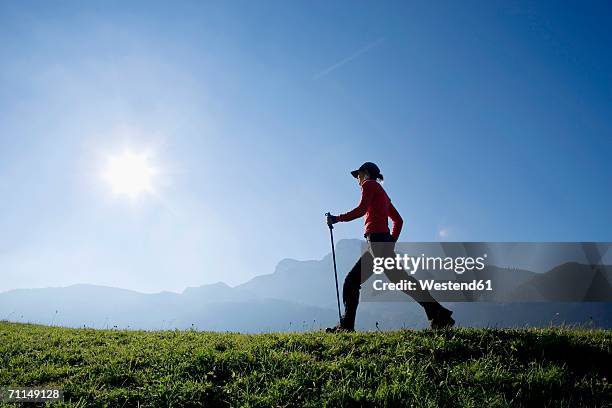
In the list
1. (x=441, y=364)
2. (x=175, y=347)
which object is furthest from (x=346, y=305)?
(x=175, y=347)

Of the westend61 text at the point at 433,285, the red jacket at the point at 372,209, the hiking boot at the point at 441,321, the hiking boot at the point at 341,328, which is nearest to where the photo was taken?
the hiking boot at the point at 441,321

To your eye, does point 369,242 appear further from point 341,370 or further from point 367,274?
point 341,370

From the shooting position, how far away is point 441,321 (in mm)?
8406

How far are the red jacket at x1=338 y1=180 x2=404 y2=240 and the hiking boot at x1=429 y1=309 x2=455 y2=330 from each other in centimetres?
218

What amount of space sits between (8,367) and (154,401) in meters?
4.14

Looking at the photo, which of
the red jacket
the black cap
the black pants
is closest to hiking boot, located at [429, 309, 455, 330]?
the black pants

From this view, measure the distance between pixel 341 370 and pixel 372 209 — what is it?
4.17 meters

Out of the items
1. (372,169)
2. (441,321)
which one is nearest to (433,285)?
(441,321)

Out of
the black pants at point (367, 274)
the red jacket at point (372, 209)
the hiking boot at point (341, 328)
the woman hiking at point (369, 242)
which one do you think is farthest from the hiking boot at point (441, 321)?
the red jacket at point (372, 209)

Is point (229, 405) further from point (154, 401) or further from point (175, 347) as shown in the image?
point (175, 347)

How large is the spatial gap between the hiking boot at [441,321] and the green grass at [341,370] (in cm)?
56

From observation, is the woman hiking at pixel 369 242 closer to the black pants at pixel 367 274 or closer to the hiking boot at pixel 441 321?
the black pants at pixel 367 274

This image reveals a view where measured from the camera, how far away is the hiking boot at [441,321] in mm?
8346

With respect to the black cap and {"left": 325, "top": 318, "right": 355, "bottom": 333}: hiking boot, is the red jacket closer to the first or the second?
the black cap
